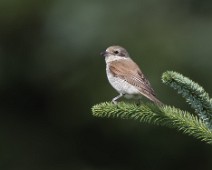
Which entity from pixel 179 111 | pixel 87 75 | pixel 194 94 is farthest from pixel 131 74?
pixel 87 75

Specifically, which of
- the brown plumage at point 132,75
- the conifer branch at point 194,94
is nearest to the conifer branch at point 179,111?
the conifer branch at point 194,94

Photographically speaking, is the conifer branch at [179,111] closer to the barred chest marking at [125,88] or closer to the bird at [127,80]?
the bird at [127,80]

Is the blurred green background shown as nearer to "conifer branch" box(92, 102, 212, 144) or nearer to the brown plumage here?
the brown plumage

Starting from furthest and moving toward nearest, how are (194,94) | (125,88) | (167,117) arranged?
1. (125,88)
2. (167,117)
3. (194,94)

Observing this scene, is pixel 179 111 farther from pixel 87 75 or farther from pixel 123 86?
pixel 87 75

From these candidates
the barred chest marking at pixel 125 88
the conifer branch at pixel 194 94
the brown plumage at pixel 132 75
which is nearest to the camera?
the conifer branch at pixel 194 94

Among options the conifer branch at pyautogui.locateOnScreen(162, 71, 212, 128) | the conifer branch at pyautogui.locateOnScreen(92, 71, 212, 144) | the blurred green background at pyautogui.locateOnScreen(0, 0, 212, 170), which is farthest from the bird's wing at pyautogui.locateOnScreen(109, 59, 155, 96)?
the blurred green background at pyautogui.locateOnScreen(0, 0, 212, 170)

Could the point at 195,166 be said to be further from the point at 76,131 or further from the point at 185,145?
the point at 76,131
